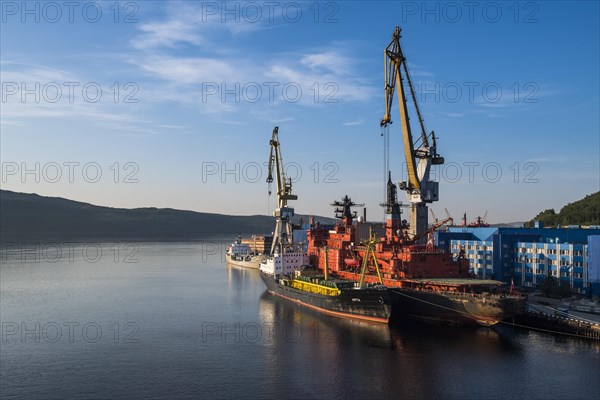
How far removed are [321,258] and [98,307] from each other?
32.3 metres

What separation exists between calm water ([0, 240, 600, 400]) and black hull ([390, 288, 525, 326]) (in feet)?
5.04

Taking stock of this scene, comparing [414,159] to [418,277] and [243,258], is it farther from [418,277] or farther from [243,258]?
[243,258]

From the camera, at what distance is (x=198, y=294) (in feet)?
261

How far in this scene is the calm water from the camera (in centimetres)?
3453

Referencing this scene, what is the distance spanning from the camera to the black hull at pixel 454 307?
162ft

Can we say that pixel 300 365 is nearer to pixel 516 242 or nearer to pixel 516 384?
pixel 516 384

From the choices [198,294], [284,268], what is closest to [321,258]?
[284,268]

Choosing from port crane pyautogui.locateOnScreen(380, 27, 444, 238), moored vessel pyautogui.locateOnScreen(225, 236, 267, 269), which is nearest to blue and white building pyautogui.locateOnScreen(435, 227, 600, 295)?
port crane pyautogui.locateOnScreen(380, 27, 444, 238)

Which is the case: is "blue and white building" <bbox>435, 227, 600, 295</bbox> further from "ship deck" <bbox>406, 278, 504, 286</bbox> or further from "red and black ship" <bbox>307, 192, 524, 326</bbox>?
"ship deck" <bbox>406, 278, 504, 286</bbox>

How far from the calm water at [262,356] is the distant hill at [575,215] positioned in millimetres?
94169

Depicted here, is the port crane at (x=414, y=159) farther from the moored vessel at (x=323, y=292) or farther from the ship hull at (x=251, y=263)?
the ship hull at (x=251, y=263)

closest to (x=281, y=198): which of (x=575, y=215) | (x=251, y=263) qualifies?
(x=251, y=263)

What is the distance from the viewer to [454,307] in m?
52.2

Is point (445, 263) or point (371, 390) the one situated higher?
point (445, 263)
